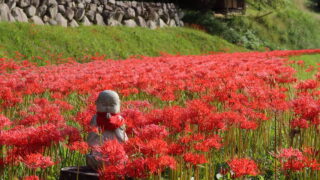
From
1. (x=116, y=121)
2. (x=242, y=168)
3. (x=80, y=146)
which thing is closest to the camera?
(x=242, y=168)

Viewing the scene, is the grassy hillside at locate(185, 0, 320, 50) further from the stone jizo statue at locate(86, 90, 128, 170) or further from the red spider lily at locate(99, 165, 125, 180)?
the red spider lily at locate(99, 165, 125, 180)

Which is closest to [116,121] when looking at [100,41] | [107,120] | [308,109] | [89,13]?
[107,120]

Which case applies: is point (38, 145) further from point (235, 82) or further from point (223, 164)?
point (235, 82)

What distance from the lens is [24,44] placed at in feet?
57.7

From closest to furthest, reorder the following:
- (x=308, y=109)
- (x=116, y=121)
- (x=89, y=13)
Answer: (x=116, y=121), (x=308, y=109), (x=89, y=13)

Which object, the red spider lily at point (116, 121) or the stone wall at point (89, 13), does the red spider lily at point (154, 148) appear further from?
the stone wall at point (89, 13)

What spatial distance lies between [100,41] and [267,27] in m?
22.1

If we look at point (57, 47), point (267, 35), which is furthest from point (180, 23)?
point (57, 47)

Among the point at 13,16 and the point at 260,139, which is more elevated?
the point at 13,16

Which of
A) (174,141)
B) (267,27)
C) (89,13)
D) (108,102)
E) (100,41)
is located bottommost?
(267,27)

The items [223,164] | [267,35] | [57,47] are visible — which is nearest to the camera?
[223,164]

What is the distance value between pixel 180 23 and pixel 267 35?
33.9 ft

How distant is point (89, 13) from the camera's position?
24.6 metres

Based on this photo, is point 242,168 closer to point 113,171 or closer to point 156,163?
point 156,163
